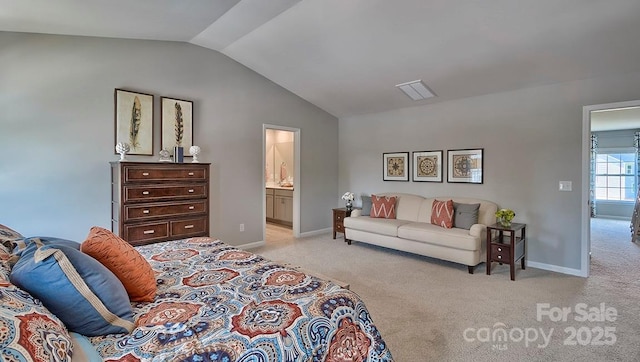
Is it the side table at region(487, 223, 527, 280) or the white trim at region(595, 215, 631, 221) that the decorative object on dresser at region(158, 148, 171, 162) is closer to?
the side table at region(487, 223, 527, 280)

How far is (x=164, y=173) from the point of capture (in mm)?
3781

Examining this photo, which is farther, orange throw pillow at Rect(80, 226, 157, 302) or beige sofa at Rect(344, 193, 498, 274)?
beige sofa at Rect(344, 193, 498, 274)

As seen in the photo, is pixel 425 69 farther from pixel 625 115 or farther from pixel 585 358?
pixel 625 115

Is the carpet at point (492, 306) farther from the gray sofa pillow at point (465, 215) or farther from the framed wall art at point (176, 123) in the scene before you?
the framed wall art at point (176, 123)

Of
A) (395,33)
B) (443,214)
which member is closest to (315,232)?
(443,214)

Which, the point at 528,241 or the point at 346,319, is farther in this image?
the point at 528,241

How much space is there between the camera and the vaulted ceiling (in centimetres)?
289

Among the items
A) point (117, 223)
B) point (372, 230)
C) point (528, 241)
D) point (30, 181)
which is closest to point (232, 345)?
point (117, 223)

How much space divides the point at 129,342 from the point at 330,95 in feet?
16.3

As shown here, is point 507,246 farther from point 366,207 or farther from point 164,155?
point 164,155

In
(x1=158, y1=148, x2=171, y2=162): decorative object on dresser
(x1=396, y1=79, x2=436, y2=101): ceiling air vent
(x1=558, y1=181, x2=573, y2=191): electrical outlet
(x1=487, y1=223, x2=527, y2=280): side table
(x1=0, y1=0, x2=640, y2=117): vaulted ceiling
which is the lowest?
(x1=487, y1=223, x2=527, y2=280): side table

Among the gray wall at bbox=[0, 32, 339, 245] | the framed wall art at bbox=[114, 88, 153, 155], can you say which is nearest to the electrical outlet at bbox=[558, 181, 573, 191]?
the gray wall at bbox=[0, 32, 339, 245]

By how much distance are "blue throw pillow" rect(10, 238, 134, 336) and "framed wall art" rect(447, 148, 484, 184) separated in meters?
4.66

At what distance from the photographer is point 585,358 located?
2.18 m
